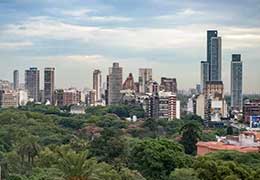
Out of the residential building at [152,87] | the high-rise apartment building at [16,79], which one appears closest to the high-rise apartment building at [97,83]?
the high-rise apartment building at [16,79]

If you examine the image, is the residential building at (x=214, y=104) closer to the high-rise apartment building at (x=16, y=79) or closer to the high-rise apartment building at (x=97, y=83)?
the high-rise apartment building at (x=97, y=83)

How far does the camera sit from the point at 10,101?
285 feet

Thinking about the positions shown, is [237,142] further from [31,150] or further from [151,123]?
[31,150]

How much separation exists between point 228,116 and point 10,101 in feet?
107

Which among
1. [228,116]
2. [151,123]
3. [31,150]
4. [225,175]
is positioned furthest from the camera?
[228,116]

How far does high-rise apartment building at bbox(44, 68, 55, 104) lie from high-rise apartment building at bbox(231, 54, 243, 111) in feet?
81.0

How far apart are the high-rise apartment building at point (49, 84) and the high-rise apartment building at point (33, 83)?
17.9 feet

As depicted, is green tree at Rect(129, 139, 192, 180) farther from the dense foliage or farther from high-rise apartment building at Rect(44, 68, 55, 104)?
high-rise apartment building at Rect(44, 68, 55, 104)

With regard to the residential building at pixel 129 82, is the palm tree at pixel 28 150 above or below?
below

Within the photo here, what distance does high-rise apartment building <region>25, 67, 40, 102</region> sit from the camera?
102 m

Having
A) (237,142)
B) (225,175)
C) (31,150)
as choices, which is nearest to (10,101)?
(237,142)

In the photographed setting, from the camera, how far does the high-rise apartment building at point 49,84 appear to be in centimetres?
9219

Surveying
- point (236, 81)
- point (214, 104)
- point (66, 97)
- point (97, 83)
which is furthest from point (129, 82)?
point (214, 104)

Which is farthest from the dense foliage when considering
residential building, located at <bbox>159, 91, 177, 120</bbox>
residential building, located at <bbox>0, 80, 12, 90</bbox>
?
residential building, located at <bbox>0, 80, 12, 90</bbox>
